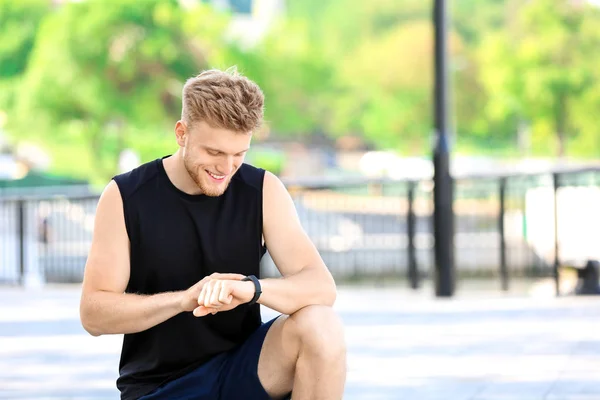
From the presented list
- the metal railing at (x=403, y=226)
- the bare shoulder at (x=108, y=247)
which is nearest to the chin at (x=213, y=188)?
the bare shoulder at (x=108, y=247)

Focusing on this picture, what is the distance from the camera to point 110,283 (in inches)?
123

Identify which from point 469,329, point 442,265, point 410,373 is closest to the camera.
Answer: point 410,373

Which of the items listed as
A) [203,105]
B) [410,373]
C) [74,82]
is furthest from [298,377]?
[74,82]

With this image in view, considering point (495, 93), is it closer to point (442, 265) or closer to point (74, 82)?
point (74, 82)

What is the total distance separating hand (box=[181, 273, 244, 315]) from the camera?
9.61ft

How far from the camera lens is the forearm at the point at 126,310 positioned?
3.03 m

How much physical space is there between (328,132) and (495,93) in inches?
636

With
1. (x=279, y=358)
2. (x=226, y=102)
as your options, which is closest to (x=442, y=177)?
(x=279, y=358)

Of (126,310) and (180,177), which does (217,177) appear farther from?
(126,310)

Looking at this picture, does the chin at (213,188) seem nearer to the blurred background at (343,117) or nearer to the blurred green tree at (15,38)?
the blurred background at (343,117)

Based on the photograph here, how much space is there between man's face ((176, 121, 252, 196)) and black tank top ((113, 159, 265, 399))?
0.36 ft

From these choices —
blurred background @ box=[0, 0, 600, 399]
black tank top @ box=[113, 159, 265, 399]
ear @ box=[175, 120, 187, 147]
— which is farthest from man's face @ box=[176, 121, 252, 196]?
blurred background @ box=[0, 0, 600, 399]

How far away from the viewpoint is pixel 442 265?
30.2 ft

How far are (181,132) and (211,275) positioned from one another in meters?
0.39
